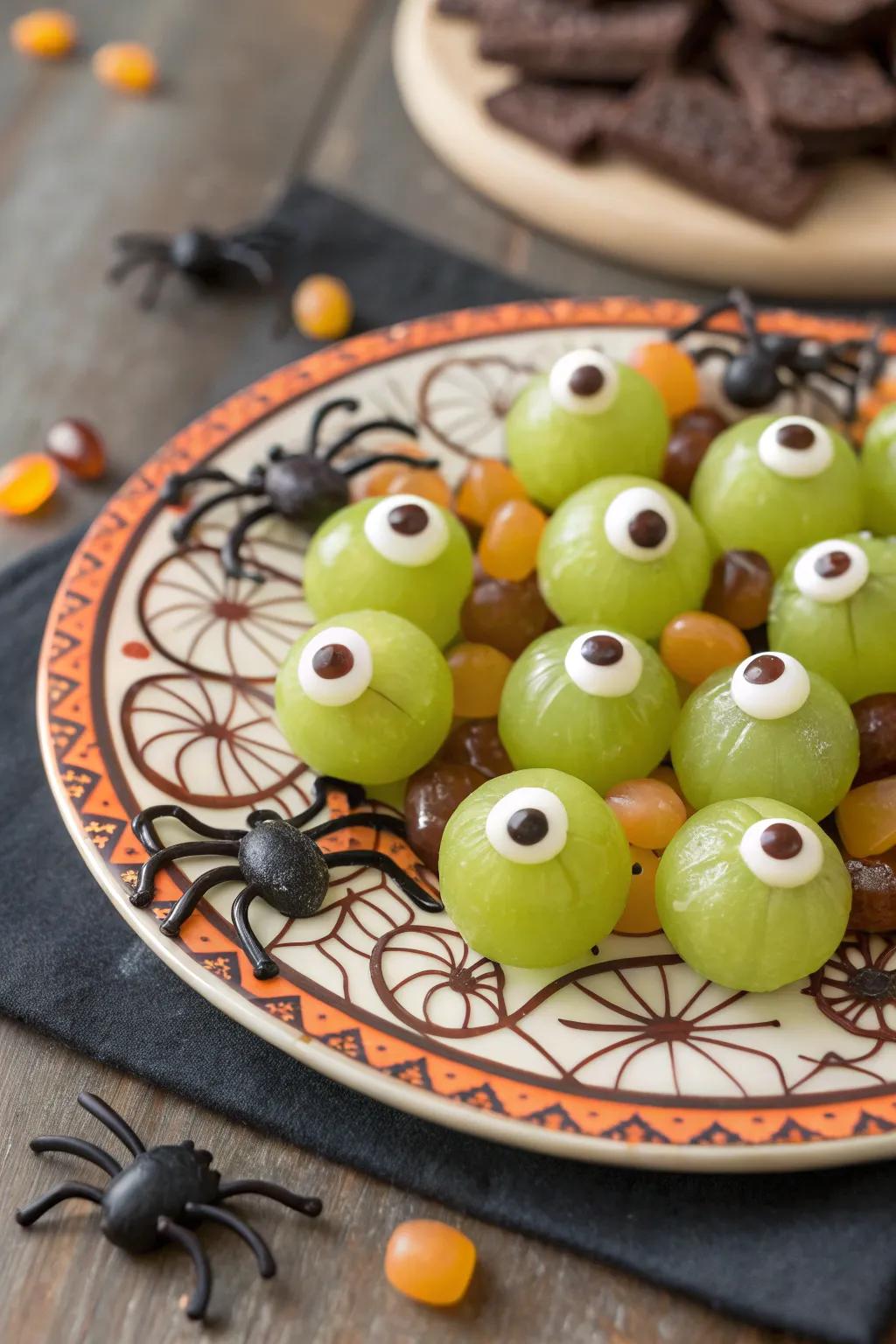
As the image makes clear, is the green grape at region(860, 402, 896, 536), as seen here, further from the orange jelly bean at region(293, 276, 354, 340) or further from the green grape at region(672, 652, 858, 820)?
the orange jelly bean at region(293, 276, 354, 340)

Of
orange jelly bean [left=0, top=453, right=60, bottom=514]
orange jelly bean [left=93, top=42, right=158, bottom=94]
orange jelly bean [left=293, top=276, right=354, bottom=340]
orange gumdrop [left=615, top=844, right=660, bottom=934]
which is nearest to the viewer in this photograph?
orange gumdrop [left=615, top=844, right=660, bottom=934]

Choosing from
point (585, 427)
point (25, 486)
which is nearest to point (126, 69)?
point (25, 486)

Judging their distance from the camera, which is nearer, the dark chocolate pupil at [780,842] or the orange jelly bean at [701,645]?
the dark chocolate pupil at [780,842]

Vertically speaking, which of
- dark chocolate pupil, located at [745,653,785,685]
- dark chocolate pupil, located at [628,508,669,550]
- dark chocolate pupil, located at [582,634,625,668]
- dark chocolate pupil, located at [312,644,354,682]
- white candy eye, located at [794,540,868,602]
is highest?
dark chocolate pupil, located at [312,644,354,682]

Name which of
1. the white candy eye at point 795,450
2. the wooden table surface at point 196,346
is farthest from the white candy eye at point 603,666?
the wooden table surface at point 196,346

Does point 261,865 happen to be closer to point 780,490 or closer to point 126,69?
point 780,490

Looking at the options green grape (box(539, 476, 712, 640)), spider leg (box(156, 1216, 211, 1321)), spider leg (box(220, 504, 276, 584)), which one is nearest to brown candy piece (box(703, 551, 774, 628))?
green grape (box(539, 476, 712, 640))

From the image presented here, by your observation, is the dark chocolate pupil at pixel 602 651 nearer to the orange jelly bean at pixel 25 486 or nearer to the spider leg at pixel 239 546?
the spider leg at pixel 239 546

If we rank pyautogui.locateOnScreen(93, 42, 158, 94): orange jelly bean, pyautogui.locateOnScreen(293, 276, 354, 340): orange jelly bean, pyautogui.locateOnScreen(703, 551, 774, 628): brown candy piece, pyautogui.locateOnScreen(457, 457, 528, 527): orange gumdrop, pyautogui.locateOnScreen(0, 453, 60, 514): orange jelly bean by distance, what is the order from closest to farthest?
pyautogui.locateOnScreen(703, 551, 774, 628): brown candy piece
pyautogui.locateOnScreen(457, 457, 528, 527): orange gumdrop
pyautogui.locateOnScreen(0, 453, 60, 514): orange jelly bean
pyautogui.locateOnScreen(293, 276, 354, 340): orange jelly bean
pyautogui.locateOnScreen(93, 42, 158, 94): orange jelly bean
